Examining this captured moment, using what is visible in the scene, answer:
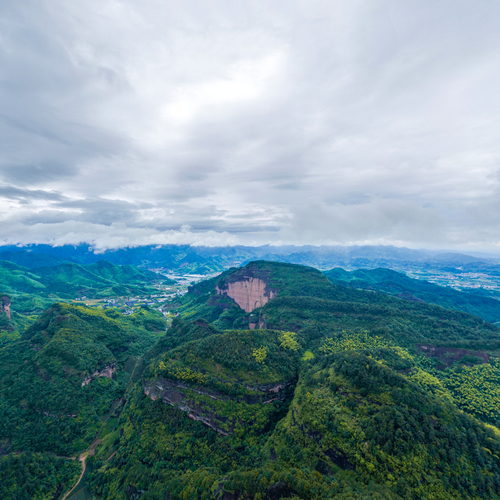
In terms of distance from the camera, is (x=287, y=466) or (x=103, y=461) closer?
(x=287, y=466)

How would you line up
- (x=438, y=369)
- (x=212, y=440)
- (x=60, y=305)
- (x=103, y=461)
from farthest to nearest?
(x=60, y=305)
(x=438, y=369)
(x=103, y=461)
(x=212, y=440)

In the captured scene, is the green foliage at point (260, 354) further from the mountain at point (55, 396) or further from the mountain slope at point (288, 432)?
the mountain at point (55, 396)

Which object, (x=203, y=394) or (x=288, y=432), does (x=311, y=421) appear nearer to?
(x=288, y=432)

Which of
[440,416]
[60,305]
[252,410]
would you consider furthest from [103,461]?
[60,305]

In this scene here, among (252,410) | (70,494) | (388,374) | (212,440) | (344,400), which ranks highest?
(388,374)

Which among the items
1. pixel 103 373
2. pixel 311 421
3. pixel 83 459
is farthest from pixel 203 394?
pixel 103 373

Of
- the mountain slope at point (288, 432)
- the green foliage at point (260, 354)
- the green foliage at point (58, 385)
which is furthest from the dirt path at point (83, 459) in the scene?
the green foliage at point (260, 354)

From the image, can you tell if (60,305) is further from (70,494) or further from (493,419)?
(493,419)

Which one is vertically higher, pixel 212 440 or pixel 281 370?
pixel 281 370
